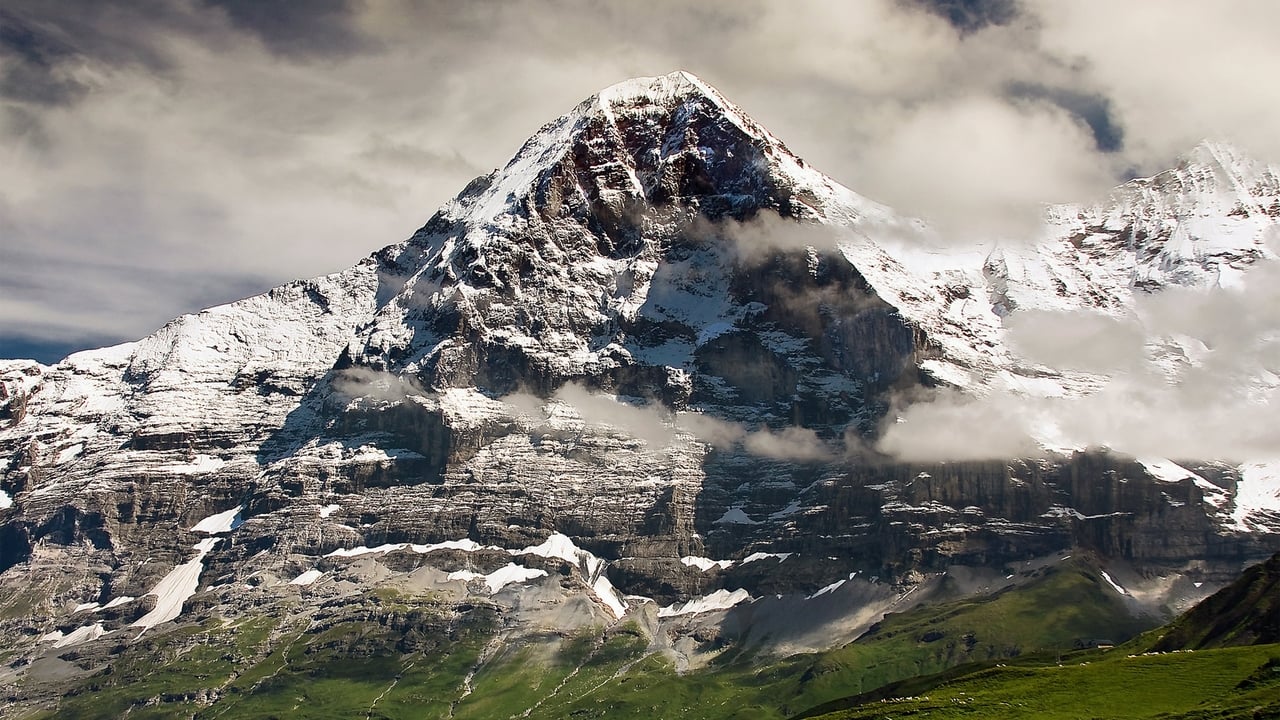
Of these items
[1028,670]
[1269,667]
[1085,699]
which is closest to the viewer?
[1269,667]

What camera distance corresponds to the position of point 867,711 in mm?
189875

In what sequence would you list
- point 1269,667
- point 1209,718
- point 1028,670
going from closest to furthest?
1. point 1209,718
2. point 1269,667
3. point 1028,670

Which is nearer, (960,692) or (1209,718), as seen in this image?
(1209,718)

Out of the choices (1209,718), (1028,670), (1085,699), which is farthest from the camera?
(1028,670)

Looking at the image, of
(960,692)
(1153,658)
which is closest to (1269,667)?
(1153,658)

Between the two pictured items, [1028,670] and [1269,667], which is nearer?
[1269,667]

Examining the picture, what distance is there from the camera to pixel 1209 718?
14338 cm

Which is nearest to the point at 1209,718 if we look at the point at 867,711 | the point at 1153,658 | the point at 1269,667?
the point at 1269,667

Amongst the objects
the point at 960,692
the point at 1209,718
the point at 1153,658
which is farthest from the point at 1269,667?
the point at 960,692

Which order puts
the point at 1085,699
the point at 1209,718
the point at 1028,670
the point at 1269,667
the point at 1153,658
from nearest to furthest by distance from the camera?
1. the point at 1209,718
2. the point at 1269,667
3. the point at 1085,699
4. the point at 1153,658
5. the point at 1028,670

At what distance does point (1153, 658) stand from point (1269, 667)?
3160 cm

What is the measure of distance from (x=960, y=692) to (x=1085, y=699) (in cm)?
2422

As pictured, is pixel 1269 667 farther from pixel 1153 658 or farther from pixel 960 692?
pixel 960 692

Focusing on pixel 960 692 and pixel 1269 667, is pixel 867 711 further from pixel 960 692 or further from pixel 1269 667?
pixel 1269 667
